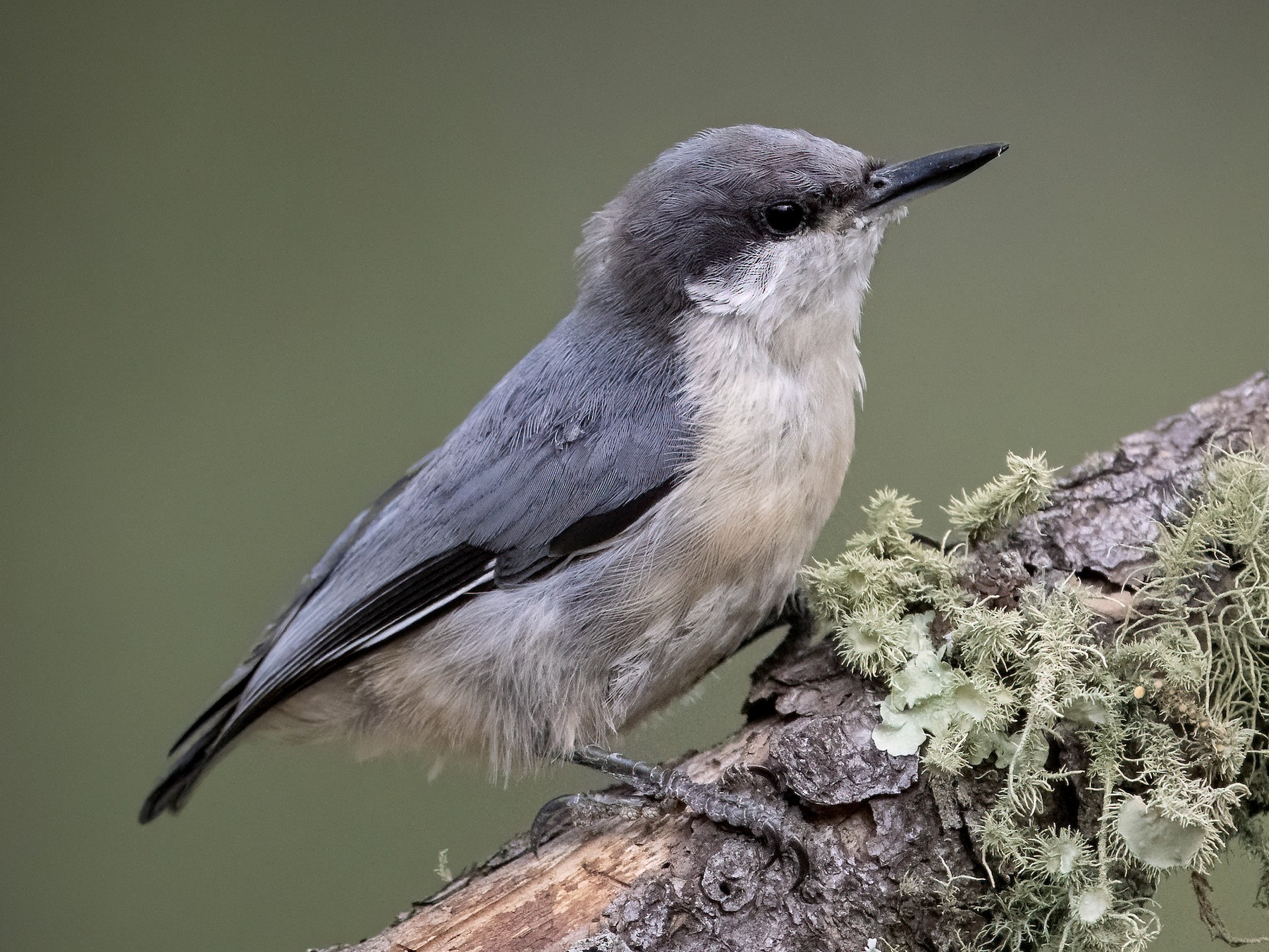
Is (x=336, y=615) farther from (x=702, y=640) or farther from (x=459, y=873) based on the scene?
(x=702, y=640)

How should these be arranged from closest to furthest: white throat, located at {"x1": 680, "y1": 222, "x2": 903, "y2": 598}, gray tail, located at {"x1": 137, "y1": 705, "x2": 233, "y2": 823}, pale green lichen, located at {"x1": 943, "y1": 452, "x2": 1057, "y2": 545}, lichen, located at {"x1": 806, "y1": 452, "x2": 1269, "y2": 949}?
lichen, located at {"x1": 806, "y1": 452, "x2": 1269, "y2": 949}
pale green lichen, located at {"x1": 943, "y1": 452, "x2": 1057, "y2": 545}
white throat, located at {"x1": 680, "y1": 222, "x2": 903, "y2": 598}
gray tail, located at {"x1": 137, "y1": 705, "x2": 233, "y2": 823}

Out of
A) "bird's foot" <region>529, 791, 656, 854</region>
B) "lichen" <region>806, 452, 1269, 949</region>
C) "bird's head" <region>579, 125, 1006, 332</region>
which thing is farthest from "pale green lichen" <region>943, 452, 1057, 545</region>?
"bird's foot" <region>529, 791, 656, 854</region>

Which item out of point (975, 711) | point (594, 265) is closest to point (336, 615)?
point (594, 265)

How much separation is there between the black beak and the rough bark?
1.58 ft

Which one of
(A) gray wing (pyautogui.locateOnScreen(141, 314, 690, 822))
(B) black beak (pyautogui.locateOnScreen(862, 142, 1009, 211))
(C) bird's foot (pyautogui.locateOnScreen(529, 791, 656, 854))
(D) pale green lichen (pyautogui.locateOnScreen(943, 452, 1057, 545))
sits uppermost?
(B) black beak (pyautogui.locateOnScreen(862, 142, 1009, 211))

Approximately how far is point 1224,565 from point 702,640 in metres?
0.70

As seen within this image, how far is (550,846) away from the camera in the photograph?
1.44 meters

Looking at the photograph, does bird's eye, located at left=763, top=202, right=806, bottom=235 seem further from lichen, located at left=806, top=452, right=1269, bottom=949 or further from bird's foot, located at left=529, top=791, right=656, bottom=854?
bird's foot, located at left=529, top=791, right=656, bottom=854

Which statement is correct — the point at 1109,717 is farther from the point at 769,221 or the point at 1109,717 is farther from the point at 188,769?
the point at 188,769

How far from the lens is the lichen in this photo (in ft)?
3.84

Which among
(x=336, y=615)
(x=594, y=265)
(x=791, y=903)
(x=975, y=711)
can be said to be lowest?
(x=791, y=903)

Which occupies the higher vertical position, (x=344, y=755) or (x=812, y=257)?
(x=812, y=257)

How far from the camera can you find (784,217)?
1.61m

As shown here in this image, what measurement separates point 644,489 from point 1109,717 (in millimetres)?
688
